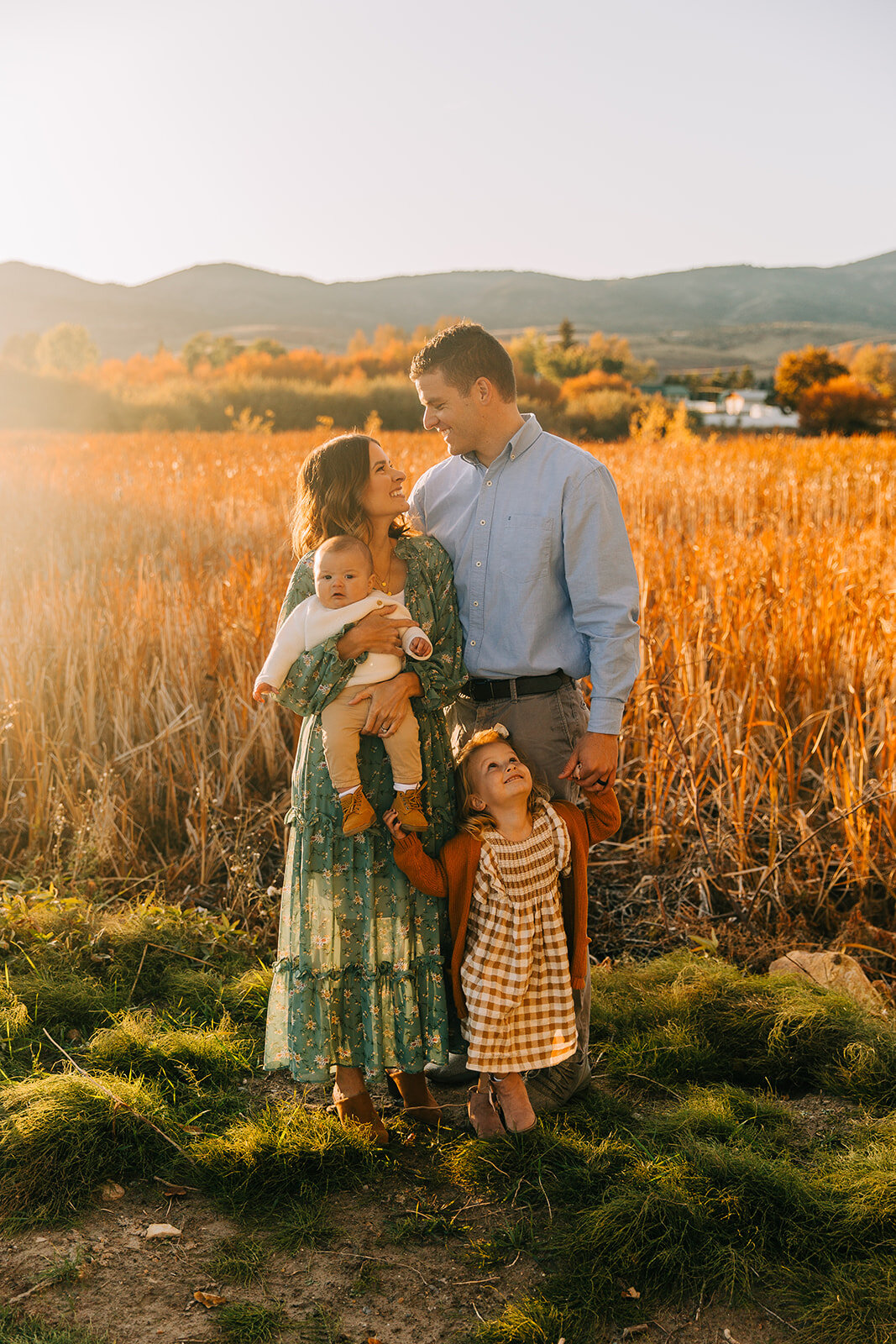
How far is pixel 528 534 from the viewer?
2502 mm

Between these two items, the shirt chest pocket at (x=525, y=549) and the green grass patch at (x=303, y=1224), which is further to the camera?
the shirt chest pocket at (x=525, y=549)

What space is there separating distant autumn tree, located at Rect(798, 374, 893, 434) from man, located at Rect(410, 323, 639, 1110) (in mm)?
36252

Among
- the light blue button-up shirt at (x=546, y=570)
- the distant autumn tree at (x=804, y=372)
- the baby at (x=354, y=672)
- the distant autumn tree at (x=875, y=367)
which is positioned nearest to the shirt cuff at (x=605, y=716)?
the light blue button-up shirt at (x=546, y=570)

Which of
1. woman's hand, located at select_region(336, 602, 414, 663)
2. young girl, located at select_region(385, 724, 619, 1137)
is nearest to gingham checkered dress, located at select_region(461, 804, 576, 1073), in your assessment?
young girl, located at select_region(385, 724, 619, 1137)

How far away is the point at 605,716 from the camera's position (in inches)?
95.3

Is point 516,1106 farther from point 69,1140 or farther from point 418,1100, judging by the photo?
point 69,1140

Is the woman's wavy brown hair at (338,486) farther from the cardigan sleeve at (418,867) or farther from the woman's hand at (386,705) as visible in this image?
the cardigan sleeve at (418,867)

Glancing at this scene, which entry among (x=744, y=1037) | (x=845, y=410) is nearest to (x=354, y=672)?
(x=744, y=1037)

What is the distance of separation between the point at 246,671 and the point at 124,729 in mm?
635

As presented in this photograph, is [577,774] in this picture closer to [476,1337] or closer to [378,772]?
[378,772]

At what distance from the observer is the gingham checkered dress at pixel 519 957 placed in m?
2.41

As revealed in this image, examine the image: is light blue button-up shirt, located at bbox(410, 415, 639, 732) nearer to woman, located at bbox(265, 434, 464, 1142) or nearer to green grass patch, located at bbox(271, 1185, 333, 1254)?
woman, located at bbox(265, 434, 464, 1142)

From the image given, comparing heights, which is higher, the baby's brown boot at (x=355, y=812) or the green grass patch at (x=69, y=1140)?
the baby's brown boot at (x=355, y=812)

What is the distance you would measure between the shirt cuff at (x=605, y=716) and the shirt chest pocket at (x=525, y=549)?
36 centimetres
